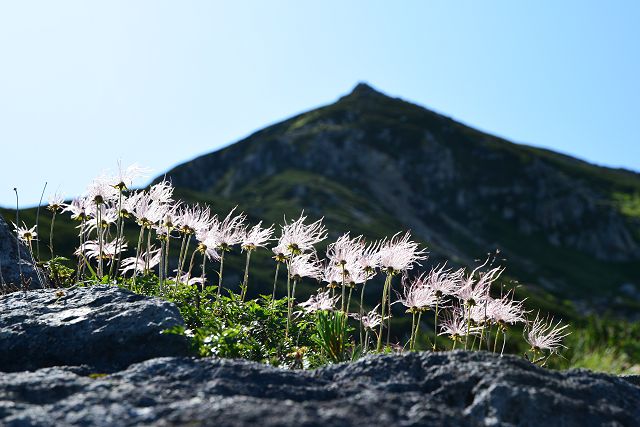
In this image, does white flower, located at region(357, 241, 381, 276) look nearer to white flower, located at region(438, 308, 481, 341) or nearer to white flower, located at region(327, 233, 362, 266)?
white flower, located at region(327, 233, 362, 266)

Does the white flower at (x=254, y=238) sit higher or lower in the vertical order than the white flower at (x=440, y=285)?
higher

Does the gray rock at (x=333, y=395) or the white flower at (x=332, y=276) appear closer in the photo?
the gray rock at (x=333, y=395)

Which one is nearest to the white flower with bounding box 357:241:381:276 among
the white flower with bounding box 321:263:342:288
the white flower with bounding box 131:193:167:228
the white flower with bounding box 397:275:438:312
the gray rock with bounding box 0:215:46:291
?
the white flower with bounding box 397:275:438:312

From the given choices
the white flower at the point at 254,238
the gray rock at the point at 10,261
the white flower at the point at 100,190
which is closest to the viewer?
the white flower at the point at 100,190

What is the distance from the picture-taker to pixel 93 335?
19.4 feet

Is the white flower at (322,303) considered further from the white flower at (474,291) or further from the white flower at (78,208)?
the white flower at (78,208)

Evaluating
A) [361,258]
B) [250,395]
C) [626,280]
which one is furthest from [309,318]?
[626,280]

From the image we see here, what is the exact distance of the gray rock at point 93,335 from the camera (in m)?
5.85

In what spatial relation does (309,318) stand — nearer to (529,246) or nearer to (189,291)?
(189,291)

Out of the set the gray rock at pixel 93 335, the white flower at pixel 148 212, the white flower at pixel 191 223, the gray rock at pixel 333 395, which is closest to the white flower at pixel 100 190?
the white flower at pixel 148 212

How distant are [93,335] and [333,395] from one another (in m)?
2.66

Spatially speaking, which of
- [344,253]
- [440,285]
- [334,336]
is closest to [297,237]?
[344,253]

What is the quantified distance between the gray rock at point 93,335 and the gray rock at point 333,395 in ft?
2.42

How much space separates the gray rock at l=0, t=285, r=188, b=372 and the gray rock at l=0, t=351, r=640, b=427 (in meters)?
0.74
